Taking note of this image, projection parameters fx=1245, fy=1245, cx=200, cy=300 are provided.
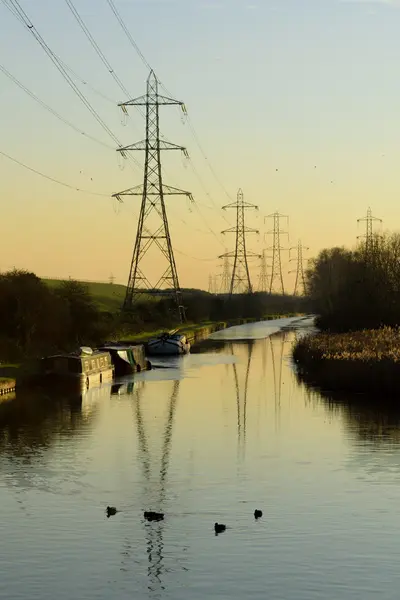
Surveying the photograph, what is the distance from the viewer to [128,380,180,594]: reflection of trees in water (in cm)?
2442

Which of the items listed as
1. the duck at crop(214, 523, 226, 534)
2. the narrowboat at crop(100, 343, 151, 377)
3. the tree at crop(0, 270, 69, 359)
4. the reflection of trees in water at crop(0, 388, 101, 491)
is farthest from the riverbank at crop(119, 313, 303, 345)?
the duck at crop(214, 523, 226, 534)

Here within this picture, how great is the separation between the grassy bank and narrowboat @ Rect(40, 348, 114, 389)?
11864 mm

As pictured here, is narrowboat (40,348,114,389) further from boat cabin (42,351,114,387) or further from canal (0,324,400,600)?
canal (0,324,400,600)

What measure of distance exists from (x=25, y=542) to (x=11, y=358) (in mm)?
44571

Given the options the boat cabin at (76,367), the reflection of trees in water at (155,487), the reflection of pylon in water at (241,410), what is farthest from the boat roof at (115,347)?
the reflection of trees in water at (155,487)

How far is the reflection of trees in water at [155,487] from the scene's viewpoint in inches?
961

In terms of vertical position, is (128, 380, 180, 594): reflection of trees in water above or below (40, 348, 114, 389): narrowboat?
below

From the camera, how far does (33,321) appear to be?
77500mm

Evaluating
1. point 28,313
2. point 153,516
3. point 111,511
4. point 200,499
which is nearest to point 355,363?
point 28,313

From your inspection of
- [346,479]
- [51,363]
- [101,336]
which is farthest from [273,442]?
[101,336]

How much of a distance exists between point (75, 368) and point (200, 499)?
35.6 m

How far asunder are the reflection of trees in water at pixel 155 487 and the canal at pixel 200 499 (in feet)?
0.20

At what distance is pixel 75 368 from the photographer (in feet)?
219

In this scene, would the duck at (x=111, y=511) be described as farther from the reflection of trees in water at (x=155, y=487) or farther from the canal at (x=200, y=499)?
the reflection of trees in water at (x=155, y=487)
